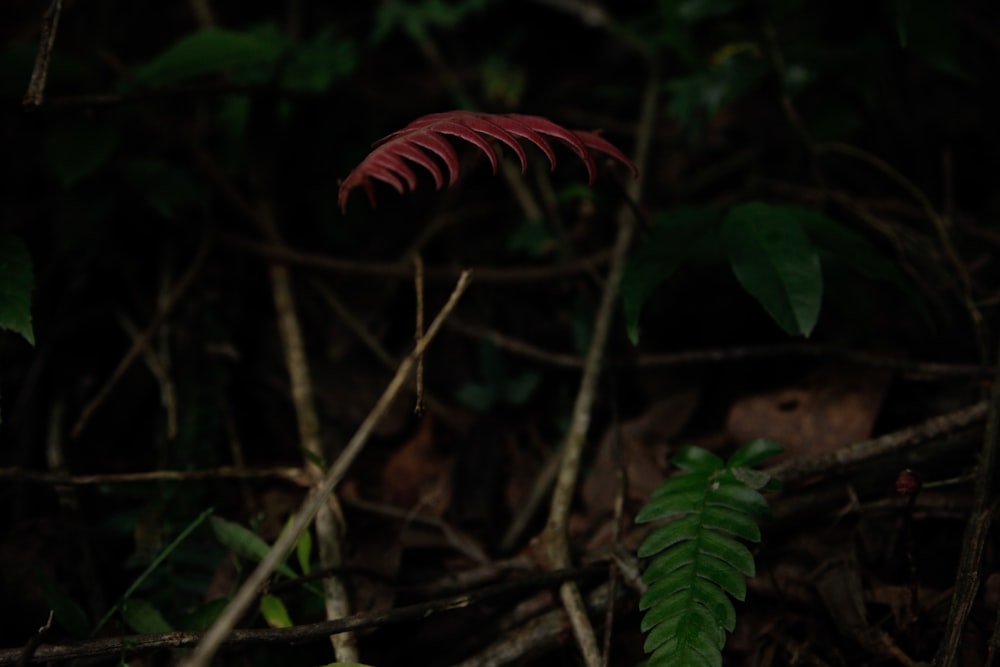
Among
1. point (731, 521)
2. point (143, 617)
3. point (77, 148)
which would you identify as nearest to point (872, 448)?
point (731, 521)

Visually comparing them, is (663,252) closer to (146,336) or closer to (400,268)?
(400,268)

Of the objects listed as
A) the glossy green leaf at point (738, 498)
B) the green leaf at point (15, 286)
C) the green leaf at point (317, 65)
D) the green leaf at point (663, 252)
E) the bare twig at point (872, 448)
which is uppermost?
the green leaf at point (317, 65)

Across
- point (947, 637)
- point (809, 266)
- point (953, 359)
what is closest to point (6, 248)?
point (809, 266)

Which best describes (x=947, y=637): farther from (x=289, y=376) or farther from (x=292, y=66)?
(x=292, y=66)

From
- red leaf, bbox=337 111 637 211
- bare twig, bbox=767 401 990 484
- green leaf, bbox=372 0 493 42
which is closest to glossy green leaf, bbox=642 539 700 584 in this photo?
bare twig, bbox=767 401 990 484

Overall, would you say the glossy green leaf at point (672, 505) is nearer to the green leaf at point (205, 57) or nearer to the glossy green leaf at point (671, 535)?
the glossy green leaf at point (671, 535)

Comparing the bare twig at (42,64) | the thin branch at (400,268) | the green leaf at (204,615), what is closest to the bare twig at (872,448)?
the thin branch at (400,268)

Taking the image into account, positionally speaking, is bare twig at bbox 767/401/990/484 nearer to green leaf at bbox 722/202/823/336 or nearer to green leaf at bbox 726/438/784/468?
green leaf at bbox 726/438/784/468
